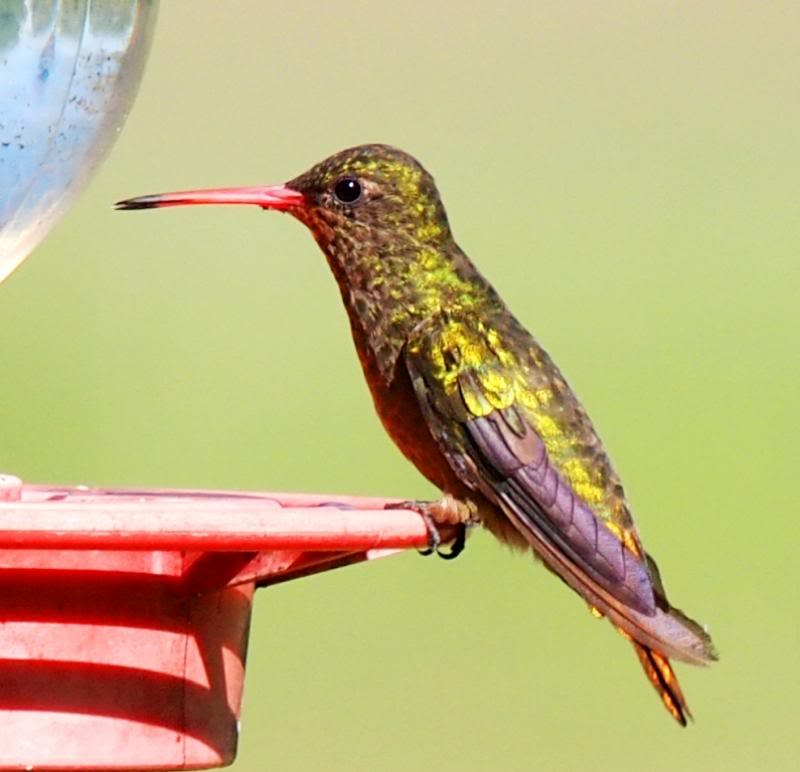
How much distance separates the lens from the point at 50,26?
12.1ft

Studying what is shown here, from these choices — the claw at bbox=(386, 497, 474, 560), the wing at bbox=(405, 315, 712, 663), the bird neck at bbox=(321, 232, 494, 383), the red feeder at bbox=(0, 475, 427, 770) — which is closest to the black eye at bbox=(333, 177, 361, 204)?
the bird neck at bbox=(321, 232, 494, 383)

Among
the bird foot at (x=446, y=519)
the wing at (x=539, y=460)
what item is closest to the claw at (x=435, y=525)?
the bird foot at (x=446, y=519)

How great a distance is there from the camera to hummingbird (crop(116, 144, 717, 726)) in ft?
14.9

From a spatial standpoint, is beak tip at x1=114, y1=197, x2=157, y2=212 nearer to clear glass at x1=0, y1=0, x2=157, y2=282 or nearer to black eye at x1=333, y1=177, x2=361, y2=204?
clear glass at x1=0, y1=0, x2=157, y2=282

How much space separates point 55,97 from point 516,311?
9.09m

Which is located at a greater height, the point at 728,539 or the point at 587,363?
the point at 587,363

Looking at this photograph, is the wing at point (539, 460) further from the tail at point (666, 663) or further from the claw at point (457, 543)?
the claw at point (457, 543)

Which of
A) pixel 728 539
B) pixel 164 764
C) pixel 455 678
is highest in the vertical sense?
pixel 728 539

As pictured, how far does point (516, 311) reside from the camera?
41.8 ft

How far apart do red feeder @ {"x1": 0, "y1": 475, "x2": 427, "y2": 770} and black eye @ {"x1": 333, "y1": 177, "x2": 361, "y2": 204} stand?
1545 millimetres

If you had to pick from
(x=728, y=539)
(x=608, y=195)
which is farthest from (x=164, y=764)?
(x=608, y=195)

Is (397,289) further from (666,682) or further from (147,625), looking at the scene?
(147,625)

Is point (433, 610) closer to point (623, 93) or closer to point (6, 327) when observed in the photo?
point (6, 327)

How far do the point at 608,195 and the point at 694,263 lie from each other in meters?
1.95
